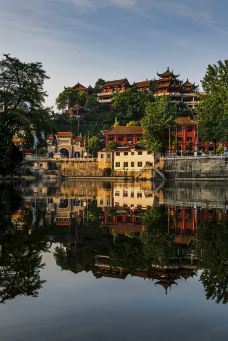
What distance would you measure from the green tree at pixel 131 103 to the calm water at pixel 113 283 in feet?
306

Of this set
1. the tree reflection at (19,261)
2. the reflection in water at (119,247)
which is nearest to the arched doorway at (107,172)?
the reflection in water at (119,247)

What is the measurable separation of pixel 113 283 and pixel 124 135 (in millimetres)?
83451

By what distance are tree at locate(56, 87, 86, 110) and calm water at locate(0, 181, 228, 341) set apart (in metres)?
112

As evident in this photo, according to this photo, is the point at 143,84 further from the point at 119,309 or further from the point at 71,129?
the point at 119,309

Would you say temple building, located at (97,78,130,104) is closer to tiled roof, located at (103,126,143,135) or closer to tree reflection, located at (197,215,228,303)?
tiled roof, located at (103,126,143,135)

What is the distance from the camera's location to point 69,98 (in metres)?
126

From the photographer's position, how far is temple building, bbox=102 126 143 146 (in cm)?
9025

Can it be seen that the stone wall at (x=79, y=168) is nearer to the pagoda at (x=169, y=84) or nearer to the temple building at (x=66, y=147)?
the temple building at (x=66, y=147)

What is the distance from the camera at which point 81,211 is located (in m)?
21.4

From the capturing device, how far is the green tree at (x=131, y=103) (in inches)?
4222

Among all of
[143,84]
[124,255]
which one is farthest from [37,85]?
[143,84]

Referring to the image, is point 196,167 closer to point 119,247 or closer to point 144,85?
point 144,85

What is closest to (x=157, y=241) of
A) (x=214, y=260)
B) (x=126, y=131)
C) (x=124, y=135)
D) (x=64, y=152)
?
(x=214, y=260)

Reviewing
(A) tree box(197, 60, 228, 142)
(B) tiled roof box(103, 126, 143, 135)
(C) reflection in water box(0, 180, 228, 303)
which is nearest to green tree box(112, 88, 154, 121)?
(B) tiled roof box(103, 126, 143, 135)
